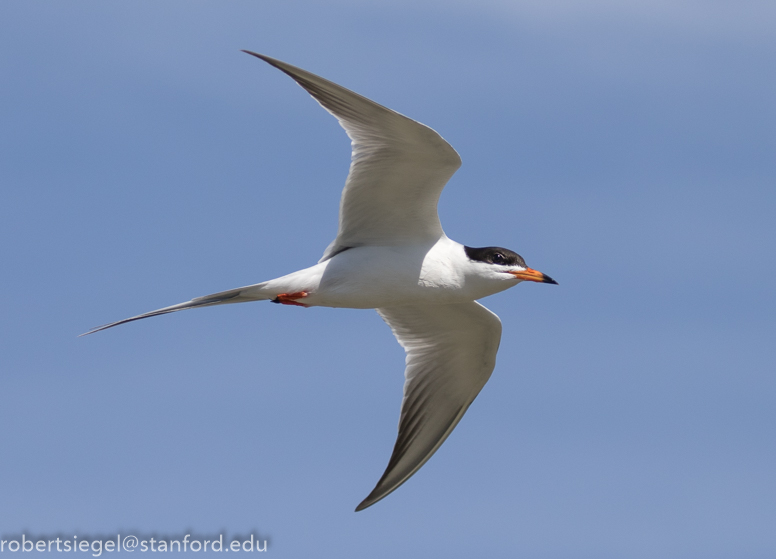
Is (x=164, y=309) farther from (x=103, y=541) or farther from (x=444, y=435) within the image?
(x=444, y=435)

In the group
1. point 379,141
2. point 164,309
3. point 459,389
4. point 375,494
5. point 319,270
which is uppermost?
point 379,141

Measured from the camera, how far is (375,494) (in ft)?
39.5

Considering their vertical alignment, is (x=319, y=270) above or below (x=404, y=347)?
above

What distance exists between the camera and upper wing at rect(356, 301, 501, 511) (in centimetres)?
1234

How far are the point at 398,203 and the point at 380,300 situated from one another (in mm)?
1151

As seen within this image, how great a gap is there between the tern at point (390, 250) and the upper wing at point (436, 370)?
5 centimetres

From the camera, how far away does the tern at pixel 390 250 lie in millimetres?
10102

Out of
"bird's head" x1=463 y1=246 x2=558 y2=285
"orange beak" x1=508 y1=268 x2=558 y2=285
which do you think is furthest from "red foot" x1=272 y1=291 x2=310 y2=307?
"orange beak" x1=508 y1=268 x2=558 y2=285

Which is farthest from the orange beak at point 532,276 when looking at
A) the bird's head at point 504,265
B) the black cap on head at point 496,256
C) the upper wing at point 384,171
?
the upper wing at point 384,171

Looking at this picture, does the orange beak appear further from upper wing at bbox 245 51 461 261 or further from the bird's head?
upper wing at bbox 245 51 461 261

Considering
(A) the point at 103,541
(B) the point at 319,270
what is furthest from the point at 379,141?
(A) the point at 103,541

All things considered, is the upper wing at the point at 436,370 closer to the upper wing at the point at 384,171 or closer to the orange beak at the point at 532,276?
the orange beak at the point at 532,276

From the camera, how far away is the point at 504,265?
10.9 meters

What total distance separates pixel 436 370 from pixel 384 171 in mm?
3327
